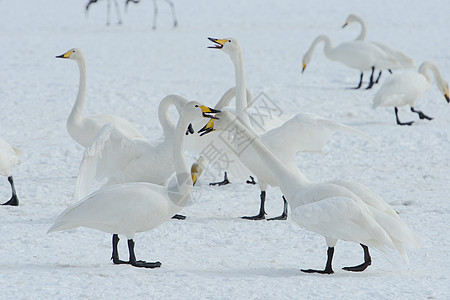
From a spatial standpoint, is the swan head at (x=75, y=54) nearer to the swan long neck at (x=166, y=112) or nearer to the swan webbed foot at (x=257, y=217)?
the swan long neck at (x=166, y=112)

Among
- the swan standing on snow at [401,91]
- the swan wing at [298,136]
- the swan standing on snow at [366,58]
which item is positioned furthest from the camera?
the swan standing on snow at [366,58]

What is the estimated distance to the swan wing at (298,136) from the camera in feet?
19.0

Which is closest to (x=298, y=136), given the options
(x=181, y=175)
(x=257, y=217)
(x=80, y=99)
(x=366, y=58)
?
(x=257, y=217)

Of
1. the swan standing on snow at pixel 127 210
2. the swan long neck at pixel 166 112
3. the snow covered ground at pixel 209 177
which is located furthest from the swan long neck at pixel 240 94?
the swan standing on snow at pixel 127 210

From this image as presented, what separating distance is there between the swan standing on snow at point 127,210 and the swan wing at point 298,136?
1521 millimetres

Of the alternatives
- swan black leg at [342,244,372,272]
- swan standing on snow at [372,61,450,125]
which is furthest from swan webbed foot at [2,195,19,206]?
swan standing on snow at [372,61,450,125]

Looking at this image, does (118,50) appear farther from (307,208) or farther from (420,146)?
(307,208)

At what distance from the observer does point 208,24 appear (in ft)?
64.6

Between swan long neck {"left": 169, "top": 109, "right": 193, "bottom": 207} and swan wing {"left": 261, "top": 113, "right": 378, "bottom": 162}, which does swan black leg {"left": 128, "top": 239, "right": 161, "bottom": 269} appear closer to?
swan long neck {"left": 169, "top": 109, "right": 193, "bottom": 207}

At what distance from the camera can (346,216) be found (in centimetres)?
414

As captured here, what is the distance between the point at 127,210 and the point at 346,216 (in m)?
1.24

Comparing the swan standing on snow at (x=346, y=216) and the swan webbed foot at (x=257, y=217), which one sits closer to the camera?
the swan standing on snow at (x=346, y=216)

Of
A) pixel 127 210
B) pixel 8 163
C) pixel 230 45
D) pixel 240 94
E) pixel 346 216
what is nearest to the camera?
pixel 346 216

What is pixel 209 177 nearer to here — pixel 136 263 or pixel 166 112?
pixel 166 112
